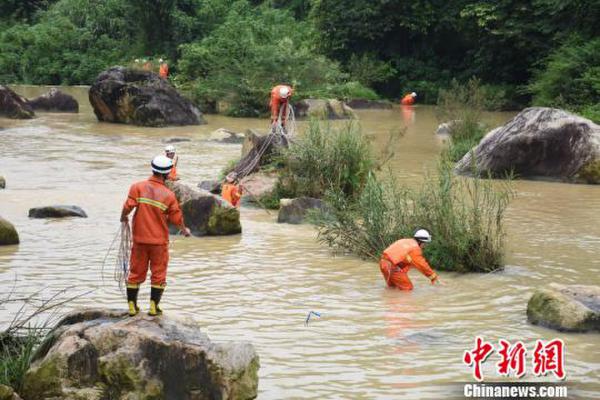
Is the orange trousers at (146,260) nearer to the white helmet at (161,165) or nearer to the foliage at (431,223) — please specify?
the white helmet at (161,165)

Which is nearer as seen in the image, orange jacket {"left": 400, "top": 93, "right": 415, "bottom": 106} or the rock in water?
the rock in water

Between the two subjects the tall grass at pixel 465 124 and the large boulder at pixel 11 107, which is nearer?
the tall grass at pixel 465 124

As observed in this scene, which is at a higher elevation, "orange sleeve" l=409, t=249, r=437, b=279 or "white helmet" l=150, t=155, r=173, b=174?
"white helmet" l=150, t=155, r=173, b=174

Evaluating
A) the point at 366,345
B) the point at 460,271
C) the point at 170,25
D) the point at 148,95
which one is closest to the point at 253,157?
the point at 460,271

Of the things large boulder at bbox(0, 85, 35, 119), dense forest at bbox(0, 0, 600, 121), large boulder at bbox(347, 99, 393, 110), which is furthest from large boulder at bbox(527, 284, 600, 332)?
large boulder at bbox(347, 99, 393, 110)

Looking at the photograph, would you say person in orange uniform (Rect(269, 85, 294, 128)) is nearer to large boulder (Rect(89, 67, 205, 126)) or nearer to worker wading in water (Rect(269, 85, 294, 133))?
worker wading in water (Rect(269, 85, 294, 133))

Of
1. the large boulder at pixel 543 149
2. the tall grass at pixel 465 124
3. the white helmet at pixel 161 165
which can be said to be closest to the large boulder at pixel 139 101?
the tall grass at pixel 465 124

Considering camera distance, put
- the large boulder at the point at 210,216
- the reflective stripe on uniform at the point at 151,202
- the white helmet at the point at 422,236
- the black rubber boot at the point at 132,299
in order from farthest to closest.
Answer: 1. the large boulder at the point at 210,216
2. the white helmet at the point at 422,236
3. the reflective stripe on uniform at the point at 151,202
4. the black rubber boot at the point at 132,299

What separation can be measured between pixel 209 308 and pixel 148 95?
23.4m

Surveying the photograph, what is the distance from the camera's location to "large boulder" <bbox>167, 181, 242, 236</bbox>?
16.1m

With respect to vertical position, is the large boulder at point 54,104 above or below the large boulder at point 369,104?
below

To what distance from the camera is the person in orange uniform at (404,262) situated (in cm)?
1238

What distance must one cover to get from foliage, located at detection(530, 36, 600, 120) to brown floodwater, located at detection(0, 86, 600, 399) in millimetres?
10723

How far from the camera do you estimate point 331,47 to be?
4625cm
